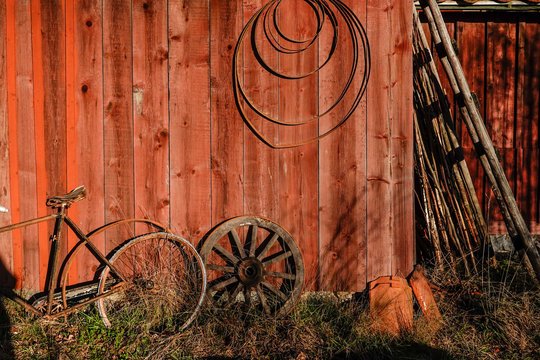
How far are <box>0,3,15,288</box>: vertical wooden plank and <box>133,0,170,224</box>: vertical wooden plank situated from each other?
947 mm

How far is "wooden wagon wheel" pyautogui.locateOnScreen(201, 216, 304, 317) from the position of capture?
127 inches

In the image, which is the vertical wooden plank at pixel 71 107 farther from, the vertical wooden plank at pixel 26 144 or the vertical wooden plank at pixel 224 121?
the vertical wooden plank at pixel 224 121

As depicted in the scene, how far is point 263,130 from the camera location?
129 inches

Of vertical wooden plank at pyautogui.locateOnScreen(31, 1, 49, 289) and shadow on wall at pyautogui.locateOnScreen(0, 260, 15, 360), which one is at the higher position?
vertical wooden plank at pyautogui.locateOnScreen(31, 1, 49, 289)

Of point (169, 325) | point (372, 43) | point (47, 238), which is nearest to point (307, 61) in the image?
point (372, 43)

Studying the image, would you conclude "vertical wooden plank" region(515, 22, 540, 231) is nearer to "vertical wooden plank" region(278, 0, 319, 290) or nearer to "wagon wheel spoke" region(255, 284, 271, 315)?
"vertical wooden plank" region(278, 0, 319, 290)

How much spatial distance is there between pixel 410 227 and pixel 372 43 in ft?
4.59

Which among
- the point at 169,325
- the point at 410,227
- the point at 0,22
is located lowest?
the point at 169,325

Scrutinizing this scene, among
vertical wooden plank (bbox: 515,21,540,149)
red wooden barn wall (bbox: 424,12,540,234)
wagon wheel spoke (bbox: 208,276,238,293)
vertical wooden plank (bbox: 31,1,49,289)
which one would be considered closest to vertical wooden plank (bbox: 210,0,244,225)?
wagon wheel spoke (bbox: 208,276,238,293)

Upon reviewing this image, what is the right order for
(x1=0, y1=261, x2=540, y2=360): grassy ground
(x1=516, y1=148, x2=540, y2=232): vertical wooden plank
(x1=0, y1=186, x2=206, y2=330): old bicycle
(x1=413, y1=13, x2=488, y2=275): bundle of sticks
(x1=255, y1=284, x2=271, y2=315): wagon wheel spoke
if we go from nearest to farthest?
1. (x1=0, y1=261, x2=540, y2=360): grassy ground
2. (x1=0, y1=186, x2=206, y2=330): old bicycle
3. (x1=255, y1=284, x2=271, y2=315): wagon wheel spoke
4. (x1=413, y1=13, x2=488, y2=275): bundle of sticks
5. (x1=516, y1=148, x2=540, y2=232): vertical wooden plank

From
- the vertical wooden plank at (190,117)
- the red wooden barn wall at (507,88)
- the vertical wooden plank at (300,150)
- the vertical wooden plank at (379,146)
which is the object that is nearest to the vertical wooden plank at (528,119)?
the red wooden barn wall at (507,88)

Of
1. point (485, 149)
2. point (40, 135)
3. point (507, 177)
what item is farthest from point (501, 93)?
point (40, 135)

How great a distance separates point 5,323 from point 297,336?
2.00 m

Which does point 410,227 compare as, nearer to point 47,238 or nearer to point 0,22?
point 47,238
